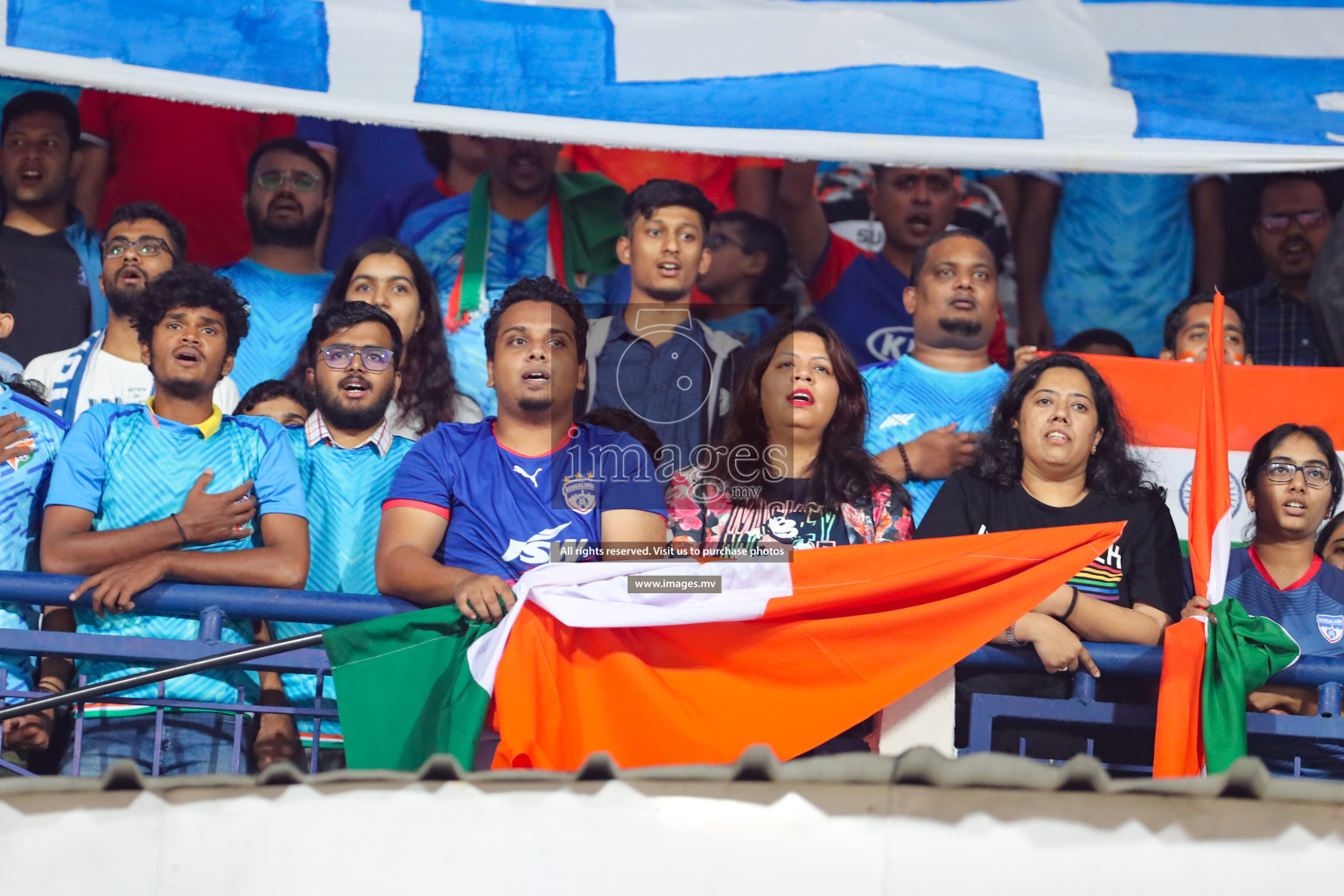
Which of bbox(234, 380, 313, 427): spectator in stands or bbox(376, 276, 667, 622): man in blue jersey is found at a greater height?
bbox(234, 380, 313, 427): spectator in stands

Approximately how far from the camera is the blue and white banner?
15.0 feet

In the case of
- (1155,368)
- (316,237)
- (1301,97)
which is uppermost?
(1301,97)

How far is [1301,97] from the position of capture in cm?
A: 485

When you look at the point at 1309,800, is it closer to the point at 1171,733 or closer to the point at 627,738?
the point at 1171,733

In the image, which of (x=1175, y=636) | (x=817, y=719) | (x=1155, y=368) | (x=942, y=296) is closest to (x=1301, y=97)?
(x=1155, y=368)

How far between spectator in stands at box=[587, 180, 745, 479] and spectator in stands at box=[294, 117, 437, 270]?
1.33 metres

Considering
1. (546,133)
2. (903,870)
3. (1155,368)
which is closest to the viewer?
(903,870)

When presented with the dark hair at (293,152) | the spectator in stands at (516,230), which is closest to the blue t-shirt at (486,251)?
the spectator in stands at (516,230)

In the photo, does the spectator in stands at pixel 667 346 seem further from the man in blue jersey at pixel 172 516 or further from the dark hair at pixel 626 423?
the man in blue jersey at pixel 172 516

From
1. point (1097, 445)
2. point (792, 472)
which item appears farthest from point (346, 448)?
point (1097, 445)

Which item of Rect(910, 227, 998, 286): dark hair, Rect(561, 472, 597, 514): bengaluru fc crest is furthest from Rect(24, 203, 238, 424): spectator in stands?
Rect(910, 227, 998, 286): dark hair

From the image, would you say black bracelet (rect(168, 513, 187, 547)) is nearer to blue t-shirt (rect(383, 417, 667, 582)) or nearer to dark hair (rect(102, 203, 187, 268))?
blue t-shirt (rect(383, 417, 667, 582))

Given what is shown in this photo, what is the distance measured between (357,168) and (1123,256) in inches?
124

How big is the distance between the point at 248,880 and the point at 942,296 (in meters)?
3.16
